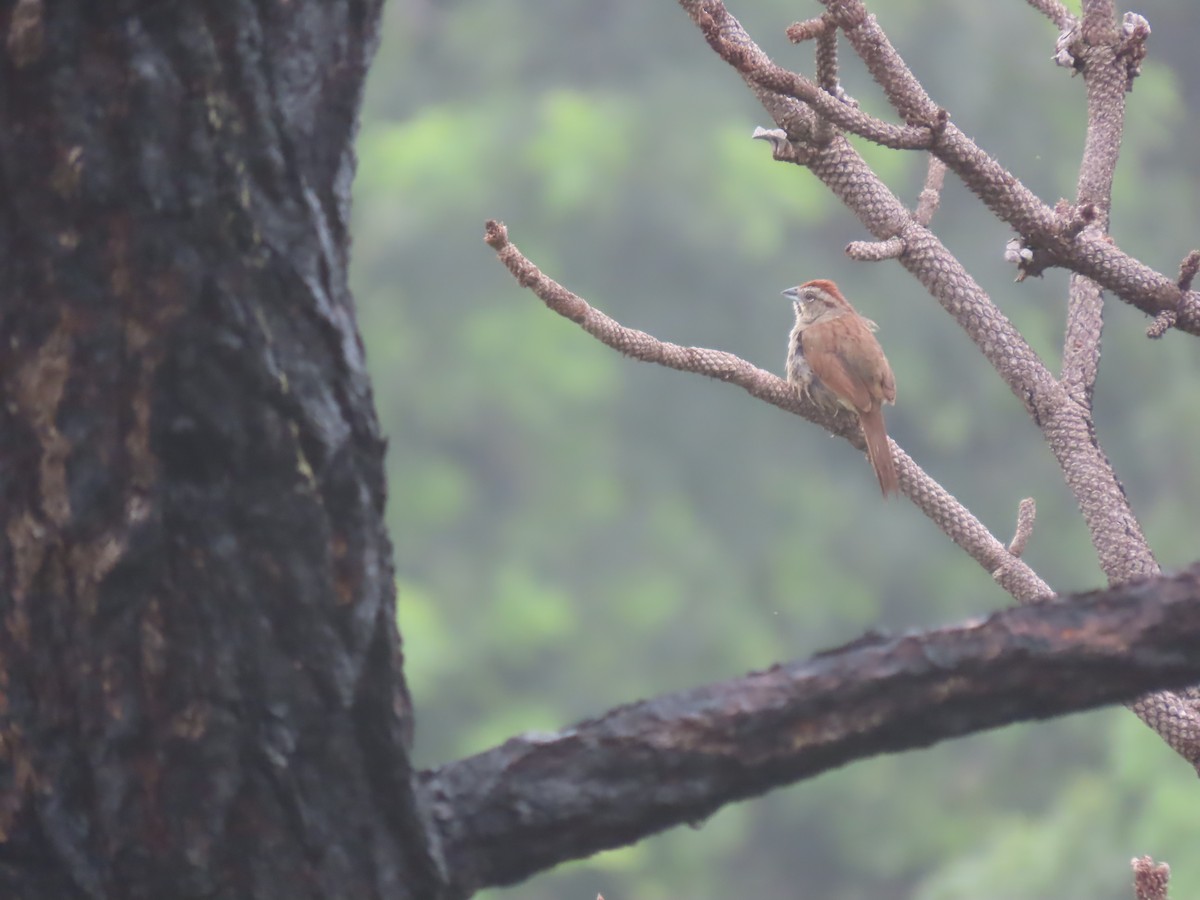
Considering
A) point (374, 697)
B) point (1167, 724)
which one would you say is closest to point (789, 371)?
point (1167, 724)

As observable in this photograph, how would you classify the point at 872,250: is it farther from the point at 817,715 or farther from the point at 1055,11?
the point at 817,715

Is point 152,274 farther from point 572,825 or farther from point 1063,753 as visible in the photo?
point 1063,753

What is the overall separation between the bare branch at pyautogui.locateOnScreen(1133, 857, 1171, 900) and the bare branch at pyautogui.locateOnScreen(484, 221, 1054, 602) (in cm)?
61

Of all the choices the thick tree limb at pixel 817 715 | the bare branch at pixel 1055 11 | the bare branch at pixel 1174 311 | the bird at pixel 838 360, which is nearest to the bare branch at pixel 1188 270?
the bare branch at pixel 1174 311

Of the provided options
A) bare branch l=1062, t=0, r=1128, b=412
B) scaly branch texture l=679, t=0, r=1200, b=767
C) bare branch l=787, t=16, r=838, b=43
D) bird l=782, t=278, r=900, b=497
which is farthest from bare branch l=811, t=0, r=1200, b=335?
bird l=782, t=278, r=900, b=497

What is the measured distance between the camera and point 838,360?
517 centimetres

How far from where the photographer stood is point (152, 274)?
131 cm

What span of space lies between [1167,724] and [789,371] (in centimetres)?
293

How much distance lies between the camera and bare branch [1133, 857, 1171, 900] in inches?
86.1

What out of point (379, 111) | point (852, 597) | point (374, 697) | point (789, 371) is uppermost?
point (379, 111)

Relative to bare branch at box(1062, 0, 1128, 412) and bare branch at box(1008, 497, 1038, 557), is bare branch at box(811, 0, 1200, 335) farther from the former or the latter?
bare branch at box(1008, 497, 1038, 557)

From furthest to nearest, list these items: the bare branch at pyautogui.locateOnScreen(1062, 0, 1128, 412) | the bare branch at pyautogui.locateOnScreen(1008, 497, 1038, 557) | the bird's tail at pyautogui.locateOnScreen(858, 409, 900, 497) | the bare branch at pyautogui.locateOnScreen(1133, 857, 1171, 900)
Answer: the bird's tail at pyautogui.locateOnScreen(858, 409, 900, 497), the bare branch at pyautogui.locateOnScreen(1008, 497, 1038, 557), the bare branch at pyautogui.locateOnScreen(1062, 0, 1128, 412), the bare branch at pyautogui.locateOnScreen(1133, 857, 1171, 900)

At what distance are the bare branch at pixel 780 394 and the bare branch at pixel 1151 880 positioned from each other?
1.99 feet

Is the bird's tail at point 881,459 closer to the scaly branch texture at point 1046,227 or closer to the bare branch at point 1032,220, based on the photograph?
the scaly branch texture at point 1046,227
